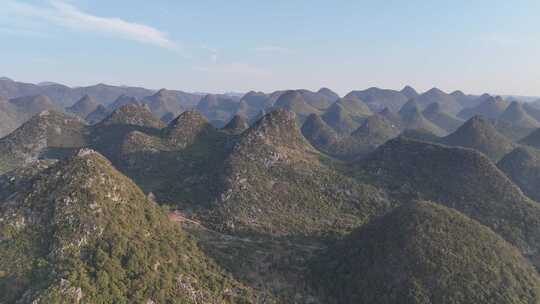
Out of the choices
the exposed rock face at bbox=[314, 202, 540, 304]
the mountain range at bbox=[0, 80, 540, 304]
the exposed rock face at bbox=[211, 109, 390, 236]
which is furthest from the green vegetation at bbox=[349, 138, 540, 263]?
the exposed rock face at bbox=[314, 202, 540, 304]

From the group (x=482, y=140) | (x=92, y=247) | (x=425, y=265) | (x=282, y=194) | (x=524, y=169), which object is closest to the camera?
A: (x=92, y=247)

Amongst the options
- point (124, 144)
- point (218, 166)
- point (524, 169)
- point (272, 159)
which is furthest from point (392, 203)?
point (124, 144)

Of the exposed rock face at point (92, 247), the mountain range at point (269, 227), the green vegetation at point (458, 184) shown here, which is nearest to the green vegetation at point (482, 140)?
the mountain range at point (269, 227)

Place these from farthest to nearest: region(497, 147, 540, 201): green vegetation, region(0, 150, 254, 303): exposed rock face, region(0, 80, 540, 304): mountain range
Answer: region(497, 147, 540, 201): green vegetation → region(0, 80, 540, 304): mountain range → region(0, 150, 254, 303): exposed rock face

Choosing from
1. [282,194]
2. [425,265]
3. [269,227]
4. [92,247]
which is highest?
[92,247]

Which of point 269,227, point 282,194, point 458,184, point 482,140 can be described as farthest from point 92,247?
point 482,140

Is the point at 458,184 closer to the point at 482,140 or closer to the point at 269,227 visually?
the point at 269,227

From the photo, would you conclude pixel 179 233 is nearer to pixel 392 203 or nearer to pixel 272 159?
pixel 272 159

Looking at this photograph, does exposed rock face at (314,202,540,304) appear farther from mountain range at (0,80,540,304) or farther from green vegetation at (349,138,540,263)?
green vegetation at (349,138,540,263)
